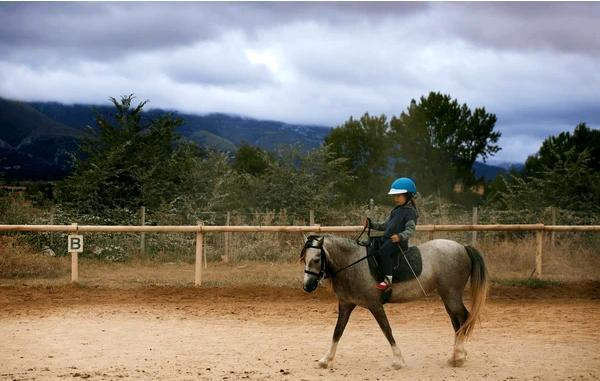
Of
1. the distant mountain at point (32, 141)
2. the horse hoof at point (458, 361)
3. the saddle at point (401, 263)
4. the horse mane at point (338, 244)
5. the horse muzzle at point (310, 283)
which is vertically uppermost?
the distant mountain at point (32, 141)

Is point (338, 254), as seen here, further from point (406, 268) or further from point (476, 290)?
point (476, 290)

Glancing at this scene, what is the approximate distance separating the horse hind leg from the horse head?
5.41 feet

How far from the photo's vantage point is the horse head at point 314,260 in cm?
725

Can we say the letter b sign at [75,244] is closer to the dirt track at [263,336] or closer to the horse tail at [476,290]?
the dirt track at [263,336]

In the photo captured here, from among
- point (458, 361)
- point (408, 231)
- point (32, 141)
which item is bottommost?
point (458, 361)

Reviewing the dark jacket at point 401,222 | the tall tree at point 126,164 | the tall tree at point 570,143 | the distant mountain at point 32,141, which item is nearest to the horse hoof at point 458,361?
the dark jacket at point 401,222

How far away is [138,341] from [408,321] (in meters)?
4.36

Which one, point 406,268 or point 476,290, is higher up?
point 406,268

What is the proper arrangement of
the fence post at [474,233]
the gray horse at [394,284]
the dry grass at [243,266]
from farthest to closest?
1. the fence post at [474,233]
2. the dry grass at [243,266]
3. the gray horse at [394,284]

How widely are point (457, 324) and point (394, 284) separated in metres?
0.88

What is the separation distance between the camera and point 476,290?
8.00 metres

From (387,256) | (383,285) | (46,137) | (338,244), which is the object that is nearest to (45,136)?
(46,137)

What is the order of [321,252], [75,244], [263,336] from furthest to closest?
1. [75,244]
2. [263,336]
3. [321,252]

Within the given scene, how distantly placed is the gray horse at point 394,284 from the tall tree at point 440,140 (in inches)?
1462
